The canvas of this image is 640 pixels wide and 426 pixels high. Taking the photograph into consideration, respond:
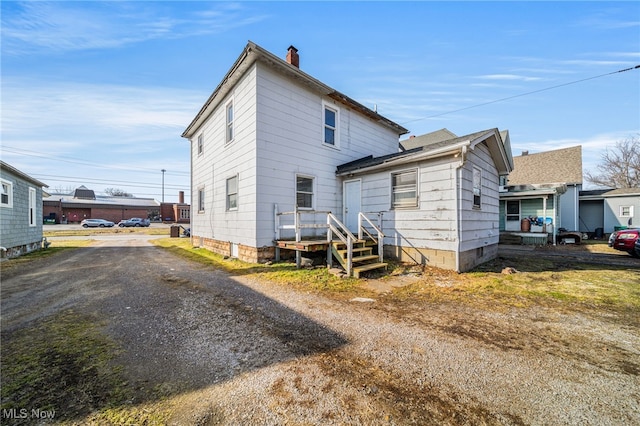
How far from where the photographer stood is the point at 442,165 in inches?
298

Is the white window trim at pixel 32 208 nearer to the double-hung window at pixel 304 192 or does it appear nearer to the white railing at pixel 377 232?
the double-hung window at pixel 304 192

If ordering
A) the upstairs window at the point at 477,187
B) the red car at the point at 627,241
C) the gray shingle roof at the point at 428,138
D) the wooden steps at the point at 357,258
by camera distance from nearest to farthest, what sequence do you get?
the wooden steps at the point at 357,258 → the upstairs window at the point at 477,187 → the red car at the point at 627,241 → the gray shingle roof at the point at 428,138

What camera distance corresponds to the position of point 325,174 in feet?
33.7

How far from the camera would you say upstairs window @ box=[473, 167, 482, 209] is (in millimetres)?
8422

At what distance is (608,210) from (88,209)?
69787mm

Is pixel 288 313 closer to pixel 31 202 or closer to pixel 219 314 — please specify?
pixel 219 314

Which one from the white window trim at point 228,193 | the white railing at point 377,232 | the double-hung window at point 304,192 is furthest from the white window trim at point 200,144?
the white railing at point 377,232

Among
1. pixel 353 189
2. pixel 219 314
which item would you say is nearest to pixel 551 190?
pixel 353 189

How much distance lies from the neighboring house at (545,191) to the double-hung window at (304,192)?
45.9 ft

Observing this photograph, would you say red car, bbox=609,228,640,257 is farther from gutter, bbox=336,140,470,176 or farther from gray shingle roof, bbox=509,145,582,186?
gray shingle roof, bbox=509,145,582,186

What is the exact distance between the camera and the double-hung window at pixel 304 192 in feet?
31.3

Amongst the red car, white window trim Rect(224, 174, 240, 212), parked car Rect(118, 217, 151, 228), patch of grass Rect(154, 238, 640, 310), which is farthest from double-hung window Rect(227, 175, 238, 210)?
parked car Rect(118, 217, 151, 228)

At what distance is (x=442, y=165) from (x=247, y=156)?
6.48 meters

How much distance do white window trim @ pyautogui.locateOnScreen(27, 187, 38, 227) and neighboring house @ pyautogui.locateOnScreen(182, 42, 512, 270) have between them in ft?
33.1
